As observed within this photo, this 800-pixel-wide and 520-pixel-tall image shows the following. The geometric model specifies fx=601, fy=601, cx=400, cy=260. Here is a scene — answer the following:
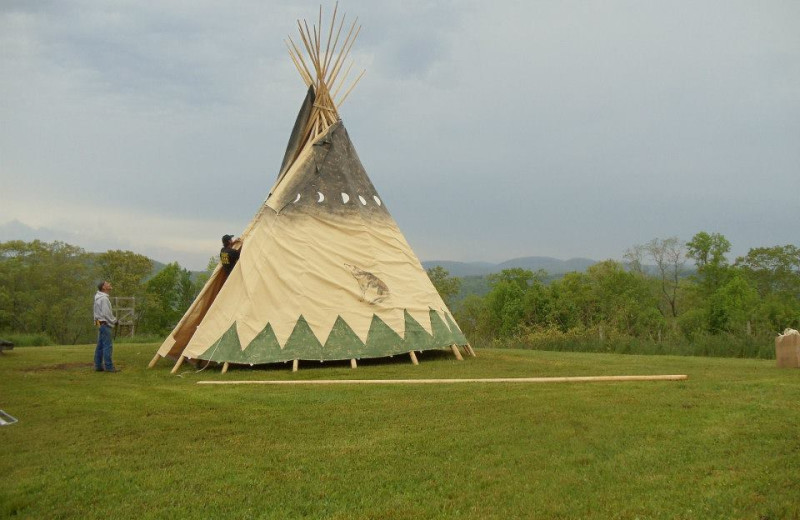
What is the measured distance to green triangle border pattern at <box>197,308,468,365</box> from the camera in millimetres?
9125

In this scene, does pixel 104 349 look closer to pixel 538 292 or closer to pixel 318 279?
pixel 318 279

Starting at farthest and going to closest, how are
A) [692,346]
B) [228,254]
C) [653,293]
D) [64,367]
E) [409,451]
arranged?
[653,293]
[692,346]
[228,254]
[64,367]
[409,451]

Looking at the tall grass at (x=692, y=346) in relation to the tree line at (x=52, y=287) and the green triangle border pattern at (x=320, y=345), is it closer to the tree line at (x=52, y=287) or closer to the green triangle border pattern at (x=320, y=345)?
the green triangle border pattern at (x=320, y=345)

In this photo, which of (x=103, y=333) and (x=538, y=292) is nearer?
(x=103, y=333)

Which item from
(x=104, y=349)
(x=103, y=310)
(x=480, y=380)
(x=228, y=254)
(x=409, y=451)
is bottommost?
(x=409, y=451)

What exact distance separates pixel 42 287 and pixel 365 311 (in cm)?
3261

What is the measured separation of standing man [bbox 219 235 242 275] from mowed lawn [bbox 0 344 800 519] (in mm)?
3624

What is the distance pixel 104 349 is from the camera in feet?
30.6

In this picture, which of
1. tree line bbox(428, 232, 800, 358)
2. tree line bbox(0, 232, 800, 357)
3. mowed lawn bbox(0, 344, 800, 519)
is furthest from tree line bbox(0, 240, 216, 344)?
mowed lawn bbox(0, 344, 800, 519)

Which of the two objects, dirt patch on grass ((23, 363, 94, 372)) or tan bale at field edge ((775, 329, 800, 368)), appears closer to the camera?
tan bale at field edge ((775, 329, 800, 368))

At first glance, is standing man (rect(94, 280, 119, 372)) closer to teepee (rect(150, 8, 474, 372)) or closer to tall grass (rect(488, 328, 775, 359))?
teepee (rect(150, 8, 474, 372))

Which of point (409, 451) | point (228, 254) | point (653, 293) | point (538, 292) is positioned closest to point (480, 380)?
point (409, 451)

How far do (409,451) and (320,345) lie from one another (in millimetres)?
5184

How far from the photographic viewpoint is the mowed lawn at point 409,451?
129 inches
